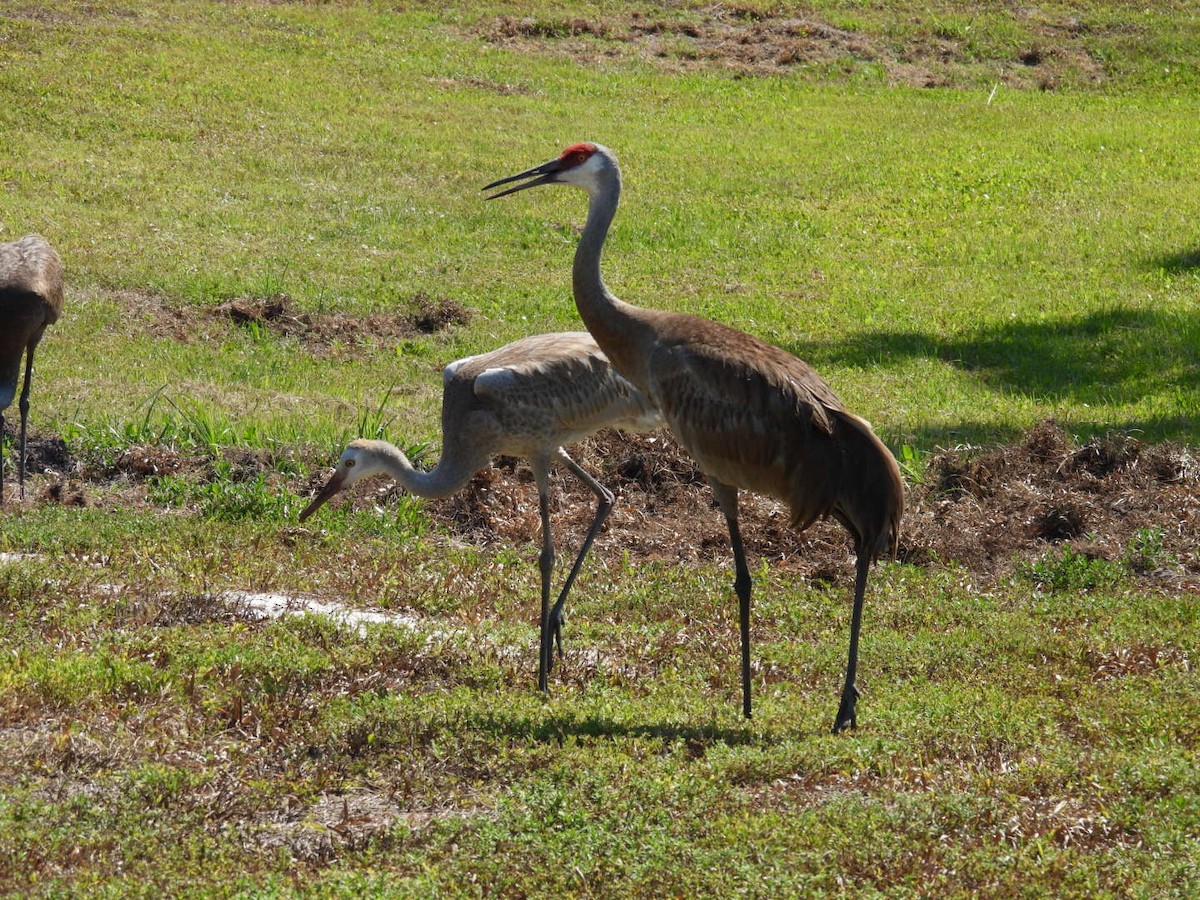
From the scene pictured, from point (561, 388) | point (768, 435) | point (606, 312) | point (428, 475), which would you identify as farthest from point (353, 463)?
point (768, 435)

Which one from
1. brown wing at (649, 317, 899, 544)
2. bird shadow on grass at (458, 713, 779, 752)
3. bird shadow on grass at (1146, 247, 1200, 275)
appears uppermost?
brown wing at (649, 317, 899, 544)

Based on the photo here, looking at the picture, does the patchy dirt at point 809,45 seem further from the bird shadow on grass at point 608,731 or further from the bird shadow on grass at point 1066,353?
the bird shadow on grass at point 608,731

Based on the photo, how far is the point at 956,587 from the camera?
8.98 metres

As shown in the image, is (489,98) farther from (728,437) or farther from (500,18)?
(728,437)

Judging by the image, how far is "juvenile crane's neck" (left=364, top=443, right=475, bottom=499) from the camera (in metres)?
8.36

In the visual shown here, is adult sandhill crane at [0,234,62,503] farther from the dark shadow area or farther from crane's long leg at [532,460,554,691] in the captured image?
the dark shadow area

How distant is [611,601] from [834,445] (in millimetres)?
2333

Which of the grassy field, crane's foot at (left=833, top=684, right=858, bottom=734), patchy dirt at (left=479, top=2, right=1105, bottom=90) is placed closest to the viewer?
the grassy field


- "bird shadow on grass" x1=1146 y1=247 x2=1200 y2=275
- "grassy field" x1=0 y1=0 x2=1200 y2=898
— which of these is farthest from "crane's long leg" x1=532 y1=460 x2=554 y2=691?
"bird shadow on grass" x1=1146 y1=247 x2=1200 y2=275

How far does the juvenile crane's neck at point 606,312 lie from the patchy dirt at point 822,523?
2.37m

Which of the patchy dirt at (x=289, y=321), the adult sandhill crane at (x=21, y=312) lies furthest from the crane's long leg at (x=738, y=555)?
the patchy dirt at (x=289, y=321)

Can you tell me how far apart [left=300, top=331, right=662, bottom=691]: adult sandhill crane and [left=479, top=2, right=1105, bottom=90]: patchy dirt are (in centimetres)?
1908

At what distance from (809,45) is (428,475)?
2133cm

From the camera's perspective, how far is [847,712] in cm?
661
